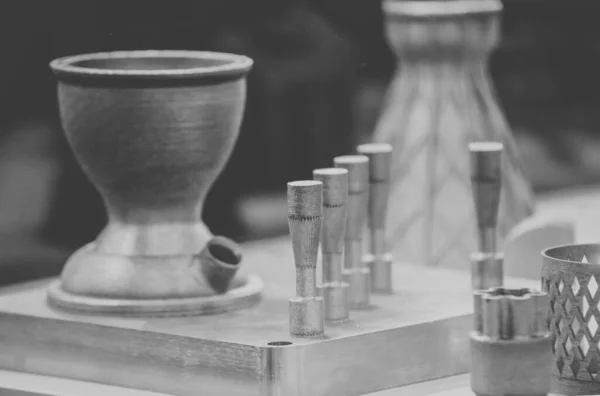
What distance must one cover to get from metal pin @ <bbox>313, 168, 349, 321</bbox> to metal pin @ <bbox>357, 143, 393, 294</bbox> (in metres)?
0.11

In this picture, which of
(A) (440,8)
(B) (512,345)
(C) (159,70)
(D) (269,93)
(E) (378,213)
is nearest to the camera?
(B) (512,345)

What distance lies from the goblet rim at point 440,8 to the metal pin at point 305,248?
55 cm

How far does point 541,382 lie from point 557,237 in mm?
508

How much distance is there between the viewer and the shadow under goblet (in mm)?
1308

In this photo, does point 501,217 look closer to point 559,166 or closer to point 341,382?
point 341,382

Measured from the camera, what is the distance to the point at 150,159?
1.32 meters

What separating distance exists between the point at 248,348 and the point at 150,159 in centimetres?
20

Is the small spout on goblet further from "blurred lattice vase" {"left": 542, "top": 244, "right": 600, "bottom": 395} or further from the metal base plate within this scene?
"blurred lattice vase" {"left": 542, "top": 244, "right": 600, "bottom": 395}

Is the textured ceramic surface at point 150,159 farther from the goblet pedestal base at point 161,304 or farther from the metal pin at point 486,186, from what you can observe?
the metal pin at point 486,186

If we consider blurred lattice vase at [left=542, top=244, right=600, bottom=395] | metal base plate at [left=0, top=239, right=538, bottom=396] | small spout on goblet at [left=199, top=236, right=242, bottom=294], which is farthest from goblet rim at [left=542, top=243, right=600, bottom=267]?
small spout on goblet at [left=199, top=236, right=242, bottom=294]

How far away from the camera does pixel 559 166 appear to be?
2.71m

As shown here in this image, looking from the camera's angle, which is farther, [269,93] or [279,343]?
[269,93]

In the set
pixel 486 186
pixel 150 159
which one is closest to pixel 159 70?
pixel 150 159

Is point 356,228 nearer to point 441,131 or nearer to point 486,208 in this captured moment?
point 486,208
